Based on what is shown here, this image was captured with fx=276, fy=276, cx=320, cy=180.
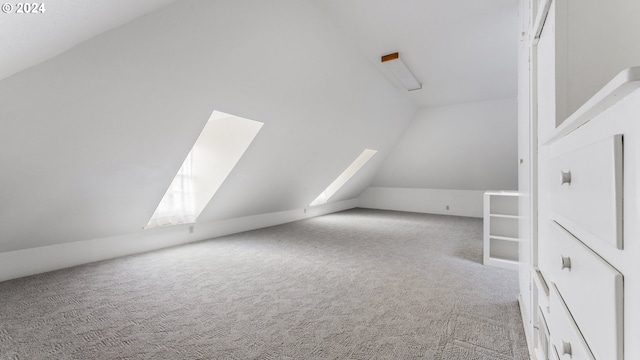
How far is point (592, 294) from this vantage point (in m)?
0.58

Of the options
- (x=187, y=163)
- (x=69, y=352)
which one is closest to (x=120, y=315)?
(x=69, y=352)

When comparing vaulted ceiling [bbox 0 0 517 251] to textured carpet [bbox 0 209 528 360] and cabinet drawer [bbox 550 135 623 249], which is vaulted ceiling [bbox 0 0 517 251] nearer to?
textured carpet [bbox 0 209 528 360]

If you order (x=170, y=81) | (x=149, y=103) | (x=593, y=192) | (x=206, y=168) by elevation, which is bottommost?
(x=593, y=192)

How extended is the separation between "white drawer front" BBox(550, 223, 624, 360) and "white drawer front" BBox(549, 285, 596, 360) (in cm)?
2

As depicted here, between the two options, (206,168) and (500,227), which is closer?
(500,227)

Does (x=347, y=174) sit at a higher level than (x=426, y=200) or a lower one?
higher

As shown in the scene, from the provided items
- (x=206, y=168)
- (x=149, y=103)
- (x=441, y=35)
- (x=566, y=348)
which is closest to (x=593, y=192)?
(x=566, y=348)

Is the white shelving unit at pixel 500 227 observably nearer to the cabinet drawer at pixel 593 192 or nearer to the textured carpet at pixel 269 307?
the textured carpet at pixel 269 307

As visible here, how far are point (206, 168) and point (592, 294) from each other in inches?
161

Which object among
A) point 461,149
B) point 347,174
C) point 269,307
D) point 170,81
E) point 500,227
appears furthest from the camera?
point 347,174

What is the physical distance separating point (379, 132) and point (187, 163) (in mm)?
3627

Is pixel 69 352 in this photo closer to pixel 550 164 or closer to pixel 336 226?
pixel 550 164

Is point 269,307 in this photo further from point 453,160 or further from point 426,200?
point 426,200

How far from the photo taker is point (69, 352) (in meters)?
1.58
